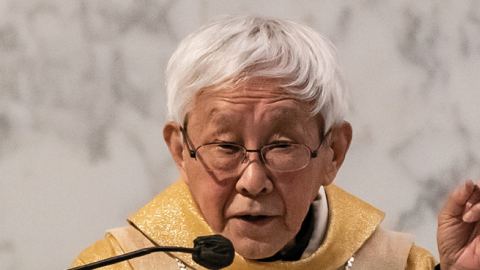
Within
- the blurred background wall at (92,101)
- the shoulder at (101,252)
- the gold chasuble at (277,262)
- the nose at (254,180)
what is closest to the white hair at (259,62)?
the nose at (254,180)

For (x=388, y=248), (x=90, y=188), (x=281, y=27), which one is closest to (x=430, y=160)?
(x=388, y=248)

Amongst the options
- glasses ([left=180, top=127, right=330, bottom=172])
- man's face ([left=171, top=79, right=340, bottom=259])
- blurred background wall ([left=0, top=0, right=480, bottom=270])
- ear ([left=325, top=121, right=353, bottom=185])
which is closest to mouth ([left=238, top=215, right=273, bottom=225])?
man's face ([left=171, top=79, right=340, bottom=259])

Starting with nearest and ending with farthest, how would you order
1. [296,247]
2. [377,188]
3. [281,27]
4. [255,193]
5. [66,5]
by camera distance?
[255,193], [281,27], [296,247], [66,5], [377,188]

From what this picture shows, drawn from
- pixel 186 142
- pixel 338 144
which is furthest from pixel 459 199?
pixel 186 142

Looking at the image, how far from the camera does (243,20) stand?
1744 mm

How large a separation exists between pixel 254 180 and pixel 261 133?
0.13 meters

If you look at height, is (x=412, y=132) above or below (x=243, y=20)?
below

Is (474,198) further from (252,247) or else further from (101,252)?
(101,252)

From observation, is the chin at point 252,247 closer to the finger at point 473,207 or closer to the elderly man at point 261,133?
the elderly man at point 261,133

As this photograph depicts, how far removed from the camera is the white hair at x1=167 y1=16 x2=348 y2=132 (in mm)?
1631

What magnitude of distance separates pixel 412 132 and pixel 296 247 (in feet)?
2.97

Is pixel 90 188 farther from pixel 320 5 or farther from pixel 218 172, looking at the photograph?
pixel 320 5

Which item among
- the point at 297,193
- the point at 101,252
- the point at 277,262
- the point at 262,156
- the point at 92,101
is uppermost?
the point at 92,101

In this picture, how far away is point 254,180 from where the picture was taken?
161 centimetres
